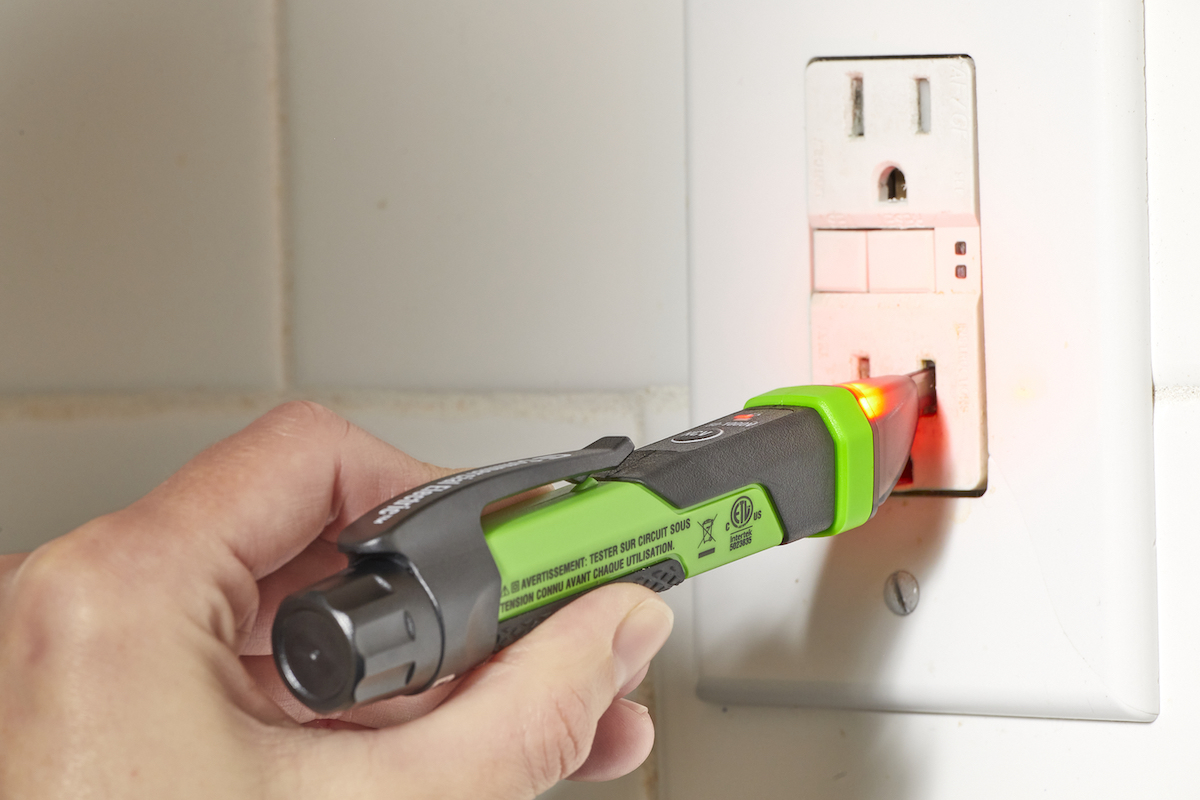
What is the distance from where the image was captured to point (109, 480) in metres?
0.43

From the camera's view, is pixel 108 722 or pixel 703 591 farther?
pixel 703 591

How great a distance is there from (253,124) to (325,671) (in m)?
0.30

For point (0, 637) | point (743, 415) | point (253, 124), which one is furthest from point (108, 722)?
point (253, 124)

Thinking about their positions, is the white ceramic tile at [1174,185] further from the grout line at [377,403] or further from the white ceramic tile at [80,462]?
the white ceramic tile at [80,462]

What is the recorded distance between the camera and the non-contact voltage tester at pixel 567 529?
194 millimetres

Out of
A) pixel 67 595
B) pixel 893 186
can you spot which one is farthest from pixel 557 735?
A: pixel 893 186

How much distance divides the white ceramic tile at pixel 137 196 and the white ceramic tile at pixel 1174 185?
346 millimetres

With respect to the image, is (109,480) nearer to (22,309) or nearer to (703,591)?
(22,309)

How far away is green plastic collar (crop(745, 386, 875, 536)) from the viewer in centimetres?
28

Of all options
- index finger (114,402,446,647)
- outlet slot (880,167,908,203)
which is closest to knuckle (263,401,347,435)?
index finger (114,402,446,647)

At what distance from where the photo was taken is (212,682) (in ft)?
0.70

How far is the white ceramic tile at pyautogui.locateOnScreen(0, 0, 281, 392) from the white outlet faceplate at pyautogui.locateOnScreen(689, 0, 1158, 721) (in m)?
0.20

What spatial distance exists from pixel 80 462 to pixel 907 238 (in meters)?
0.37

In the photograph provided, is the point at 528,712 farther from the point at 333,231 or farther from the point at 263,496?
the point at 333,231
